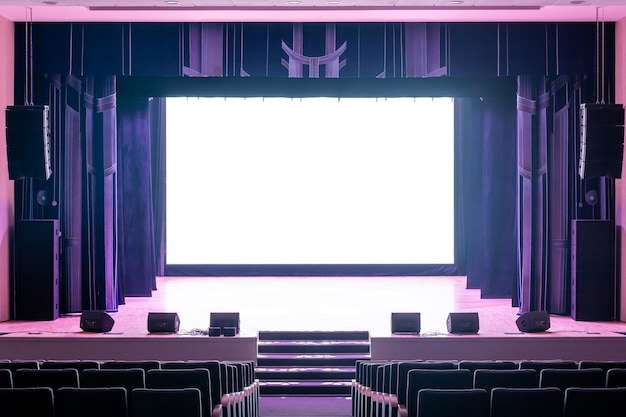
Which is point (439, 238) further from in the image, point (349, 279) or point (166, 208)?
point (166, 208)

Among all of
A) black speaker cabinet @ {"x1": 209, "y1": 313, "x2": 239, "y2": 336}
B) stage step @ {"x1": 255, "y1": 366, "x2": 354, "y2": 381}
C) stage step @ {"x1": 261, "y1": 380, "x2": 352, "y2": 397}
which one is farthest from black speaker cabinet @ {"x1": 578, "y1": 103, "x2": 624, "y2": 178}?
black speaker cabinet @ {"x1": 209, "y1": 313, "x2": 239, "y2": 336}

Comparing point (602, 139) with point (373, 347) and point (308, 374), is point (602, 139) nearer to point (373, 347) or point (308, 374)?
point (373, 347)

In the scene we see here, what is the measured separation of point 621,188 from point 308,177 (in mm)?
5517

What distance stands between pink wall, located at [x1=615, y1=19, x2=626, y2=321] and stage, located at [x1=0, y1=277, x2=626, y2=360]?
1.84 feet

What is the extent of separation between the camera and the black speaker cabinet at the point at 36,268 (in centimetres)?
1087

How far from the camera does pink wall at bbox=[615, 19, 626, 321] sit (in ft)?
35.5

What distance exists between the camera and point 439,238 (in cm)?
1484

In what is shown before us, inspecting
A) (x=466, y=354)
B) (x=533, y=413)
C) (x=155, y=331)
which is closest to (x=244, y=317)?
(x=155, y=331)

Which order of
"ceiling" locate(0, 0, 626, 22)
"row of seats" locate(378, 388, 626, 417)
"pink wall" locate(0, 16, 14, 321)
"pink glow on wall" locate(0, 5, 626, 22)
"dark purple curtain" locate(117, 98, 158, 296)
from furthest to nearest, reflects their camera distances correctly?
1. "dark purple curtain" locate(117, 98, 158, 296)
2. "pink wall" locate(0, 16, 14, 321)
3. "pink glow on wall" locate(0, 5, 626, 22)
4. "ceiling" locate(0, 0, 626, 22)
5. "row of seats" locate(378, 388, 626, 417)

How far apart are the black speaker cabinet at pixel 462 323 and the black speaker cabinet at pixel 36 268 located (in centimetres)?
543

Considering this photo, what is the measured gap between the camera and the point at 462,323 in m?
8.98

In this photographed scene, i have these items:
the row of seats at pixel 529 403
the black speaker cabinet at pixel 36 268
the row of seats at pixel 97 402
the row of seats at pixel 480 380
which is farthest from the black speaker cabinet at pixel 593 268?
the row of seats at pixel 97 402

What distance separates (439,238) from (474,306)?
111 inches

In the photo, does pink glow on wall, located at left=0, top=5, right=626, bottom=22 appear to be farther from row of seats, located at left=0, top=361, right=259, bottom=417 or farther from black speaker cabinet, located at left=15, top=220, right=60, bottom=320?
row of seats, located at left=0, top=361, right=259, bottom=417
